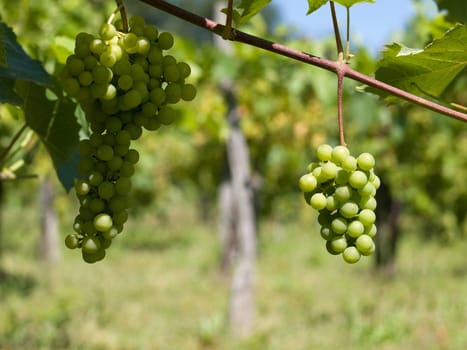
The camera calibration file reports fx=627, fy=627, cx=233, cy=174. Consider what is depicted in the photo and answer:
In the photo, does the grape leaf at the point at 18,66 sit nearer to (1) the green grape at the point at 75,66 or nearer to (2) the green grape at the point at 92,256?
(1) the green grape at the point at 75,66

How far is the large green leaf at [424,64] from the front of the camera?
851mm

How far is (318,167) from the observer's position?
76 cm

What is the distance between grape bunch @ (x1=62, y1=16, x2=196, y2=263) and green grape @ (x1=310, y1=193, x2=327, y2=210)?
0.65ft

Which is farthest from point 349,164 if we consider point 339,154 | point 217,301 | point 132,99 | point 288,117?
point 217,301

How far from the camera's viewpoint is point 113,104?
2.40 ft

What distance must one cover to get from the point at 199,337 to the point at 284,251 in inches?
238

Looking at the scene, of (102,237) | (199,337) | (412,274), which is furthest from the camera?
(412,274)

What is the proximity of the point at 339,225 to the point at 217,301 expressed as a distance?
6.27m

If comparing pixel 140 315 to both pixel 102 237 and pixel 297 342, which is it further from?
pixel 102 237

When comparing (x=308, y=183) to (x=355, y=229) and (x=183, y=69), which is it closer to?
(x=355, y=229)

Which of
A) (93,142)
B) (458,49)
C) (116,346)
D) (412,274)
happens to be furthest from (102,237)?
(412,274)

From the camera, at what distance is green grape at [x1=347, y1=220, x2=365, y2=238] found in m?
0.73

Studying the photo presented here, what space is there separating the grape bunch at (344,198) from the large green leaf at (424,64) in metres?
0.20

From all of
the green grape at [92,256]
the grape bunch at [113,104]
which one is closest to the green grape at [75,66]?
the grape bunch at [113,104]
